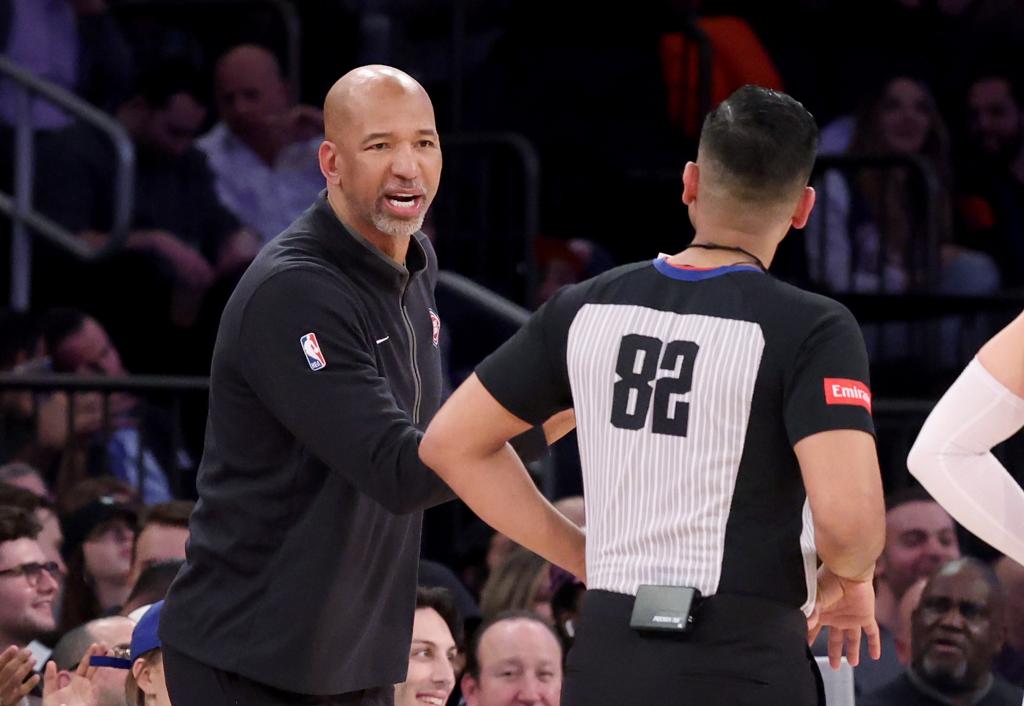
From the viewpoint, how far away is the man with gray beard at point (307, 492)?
3.30 metres

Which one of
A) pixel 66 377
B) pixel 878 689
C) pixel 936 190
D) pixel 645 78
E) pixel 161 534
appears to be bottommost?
pixel 878 689

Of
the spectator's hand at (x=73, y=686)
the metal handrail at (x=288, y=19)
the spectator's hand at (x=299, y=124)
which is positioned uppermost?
the metal handrail at (x=288, y=19)

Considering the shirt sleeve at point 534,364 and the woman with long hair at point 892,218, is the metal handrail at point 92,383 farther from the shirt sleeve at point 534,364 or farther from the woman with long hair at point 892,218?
the shirt sleeve at point 534,364

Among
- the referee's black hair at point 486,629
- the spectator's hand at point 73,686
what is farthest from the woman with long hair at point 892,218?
the spectator's hand at point 73,686

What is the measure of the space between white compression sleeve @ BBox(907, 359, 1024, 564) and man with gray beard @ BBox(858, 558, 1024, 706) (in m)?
2.58

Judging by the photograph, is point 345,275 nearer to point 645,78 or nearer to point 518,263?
point 518,263

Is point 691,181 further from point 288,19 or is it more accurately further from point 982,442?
point 288,19

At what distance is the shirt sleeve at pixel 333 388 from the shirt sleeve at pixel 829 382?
0.72 metres

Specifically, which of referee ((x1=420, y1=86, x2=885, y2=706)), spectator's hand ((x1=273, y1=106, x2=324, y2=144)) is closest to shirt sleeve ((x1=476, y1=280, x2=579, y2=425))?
referee ((x1=420, y1=86, x2=885, y2=706))

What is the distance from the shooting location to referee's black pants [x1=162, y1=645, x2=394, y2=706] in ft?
11.0

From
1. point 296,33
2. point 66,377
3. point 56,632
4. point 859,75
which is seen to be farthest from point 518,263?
point 56,632

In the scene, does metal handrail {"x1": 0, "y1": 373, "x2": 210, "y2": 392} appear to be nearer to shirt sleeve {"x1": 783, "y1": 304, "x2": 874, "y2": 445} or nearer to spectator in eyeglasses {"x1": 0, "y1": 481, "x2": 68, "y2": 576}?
spectator in eyeglasses {"x1": 0, "y1": 481, "x2": 68, "y2": 576}

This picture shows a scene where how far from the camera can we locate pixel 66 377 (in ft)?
21.5

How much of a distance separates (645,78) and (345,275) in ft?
22.5
